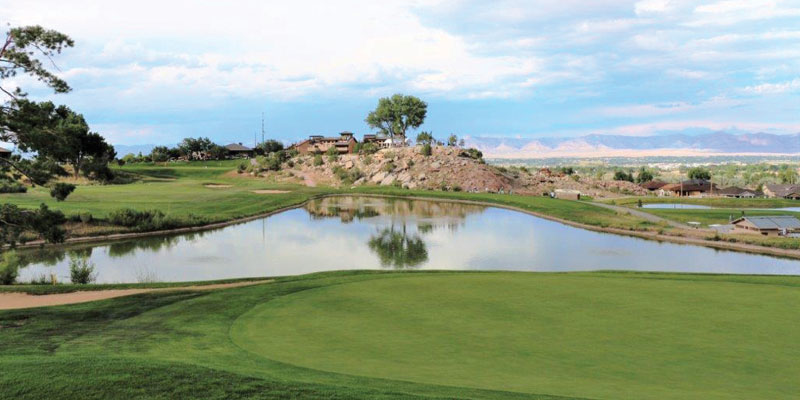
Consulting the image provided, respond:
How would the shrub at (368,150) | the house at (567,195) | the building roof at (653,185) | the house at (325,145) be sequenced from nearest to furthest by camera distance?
the house at (567,195) < the building roof at (653,185) < the shrub at (368,150) < the house at (325,145)

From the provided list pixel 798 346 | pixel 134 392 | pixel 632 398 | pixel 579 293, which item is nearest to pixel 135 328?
pixel 134 392

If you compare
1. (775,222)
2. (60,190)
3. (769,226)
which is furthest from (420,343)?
(775,222)

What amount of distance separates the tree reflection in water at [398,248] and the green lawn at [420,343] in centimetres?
1539

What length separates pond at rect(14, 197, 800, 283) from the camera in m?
35.1

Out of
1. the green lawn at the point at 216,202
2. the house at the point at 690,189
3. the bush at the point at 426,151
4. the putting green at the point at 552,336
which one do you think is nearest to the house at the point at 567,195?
the green lawn at the point at 216,202

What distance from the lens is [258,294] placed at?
67.8ft

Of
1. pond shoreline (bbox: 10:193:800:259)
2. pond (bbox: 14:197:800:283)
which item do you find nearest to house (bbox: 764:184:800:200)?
pond shoreline (bbox: 10:193:800:259)

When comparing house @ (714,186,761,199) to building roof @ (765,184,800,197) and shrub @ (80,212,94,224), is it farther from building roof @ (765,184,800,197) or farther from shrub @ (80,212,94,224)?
shrub @ (80,212,94,224)

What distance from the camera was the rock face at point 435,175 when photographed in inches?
4348

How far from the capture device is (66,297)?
22.2 meters

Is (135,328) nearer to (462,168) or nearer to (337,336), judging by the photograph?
(337,336)

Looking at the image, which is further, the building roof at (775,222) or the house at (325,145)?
the house at (325,145)

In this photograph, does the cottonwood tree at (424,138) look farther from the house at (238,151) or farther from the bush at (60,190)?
the bush at (60,190)

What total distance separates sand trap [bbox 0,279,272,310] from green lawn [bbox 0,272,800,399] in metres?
2.09
